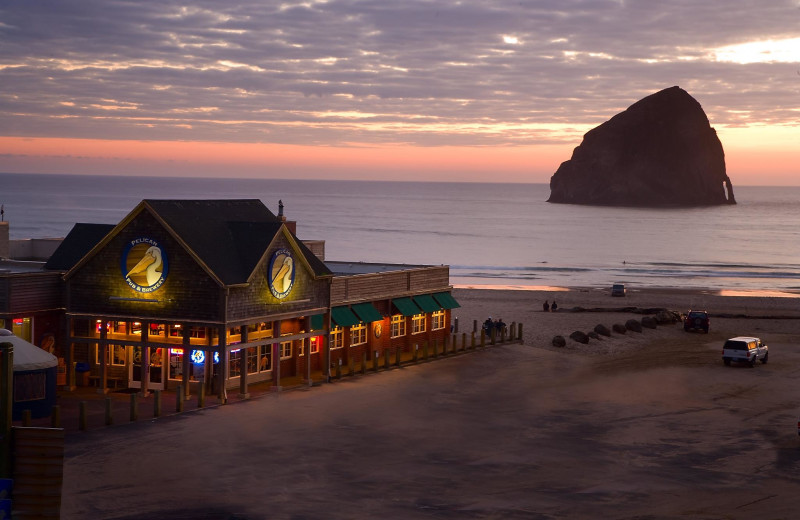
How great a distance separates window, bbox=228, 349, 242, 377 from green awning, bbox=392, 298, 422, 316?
11894 mm

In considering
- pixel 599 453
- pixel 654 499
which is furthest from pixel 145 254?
pixel 654 499

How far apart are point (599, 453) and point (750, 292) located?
81012 millimetres

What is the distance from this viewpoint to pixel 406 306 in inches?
2052

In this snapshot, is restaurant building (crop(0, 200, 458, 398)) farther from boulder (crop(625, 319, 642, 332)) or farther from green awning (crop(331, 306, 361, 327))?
boulder (crop(625, 319, 642, 332))

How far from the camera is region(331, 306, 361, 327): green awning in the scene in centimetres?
4641

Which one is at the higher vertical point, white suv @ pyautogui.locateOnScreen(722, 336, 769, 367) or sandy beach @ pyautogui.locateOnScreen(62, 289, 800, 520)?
white suv @ pyautogui.locateOnScreen(722, 336, 769, 367)

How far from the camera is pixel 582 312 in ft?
256

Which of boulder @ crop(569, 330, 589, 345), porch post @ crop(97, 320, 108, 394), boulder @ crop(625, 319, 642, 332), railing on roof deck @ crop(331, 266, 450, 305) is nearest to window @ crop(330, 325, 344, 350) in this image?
railing on roof deck @ crop(331, 266, 450, 305)

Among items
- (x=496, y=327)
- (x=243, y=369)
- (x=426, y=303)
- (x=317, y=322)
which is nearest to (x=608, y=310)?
(x=496, y=327)

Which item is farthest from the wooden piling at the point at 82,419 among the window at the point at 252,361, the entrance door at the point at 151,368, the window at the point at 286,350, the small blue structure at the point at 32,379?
the window at the point at 286,350

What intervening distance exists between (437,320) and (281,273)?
1628 cm

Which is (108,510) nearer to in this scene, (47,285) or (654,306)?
(47,285)

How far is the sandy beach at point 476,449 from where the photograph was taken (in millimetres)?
25453

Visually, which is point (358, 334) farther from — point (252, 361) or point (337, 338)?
point (252, 361)
